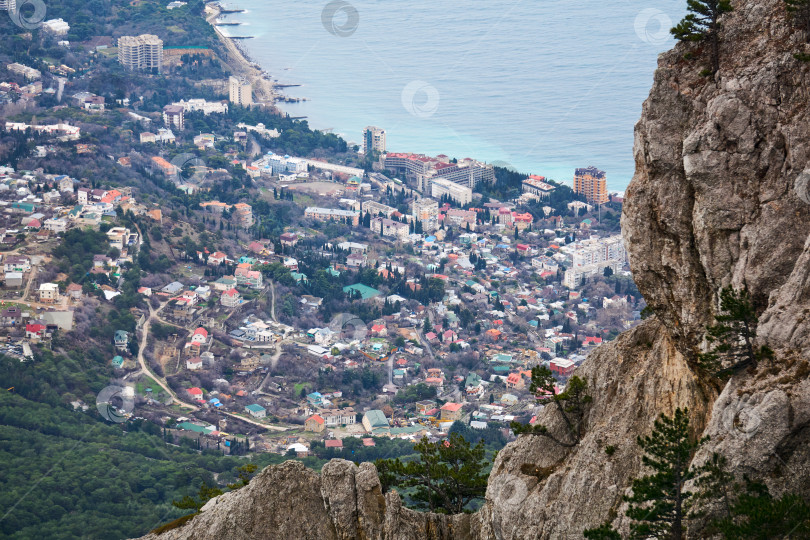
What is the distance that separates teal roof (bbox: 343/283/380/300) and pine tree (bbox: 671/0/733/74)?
1705 inches

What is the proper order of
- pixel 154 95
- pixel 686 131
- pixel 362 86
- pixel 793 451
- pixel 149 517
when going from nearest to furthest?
pixel 793 451, pixel 686 131, pixel 149 517, pixel 154 95, pixel 362 86

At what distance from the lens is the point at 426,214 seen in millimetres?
66250

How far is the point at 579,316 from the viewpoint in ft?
171

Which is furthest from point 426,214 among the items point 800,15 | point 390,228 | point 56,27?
point 800,15

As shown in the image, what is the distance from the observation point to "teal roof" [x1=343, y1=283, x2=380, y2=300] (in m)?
53.7

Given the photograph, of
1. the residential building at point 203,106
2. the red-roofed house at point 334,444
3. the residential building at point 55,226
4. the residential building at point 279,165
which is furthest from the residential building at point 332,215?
the red-roofed house at point 334,444

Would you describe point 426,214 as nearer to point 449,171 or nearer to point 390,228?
point 390,228

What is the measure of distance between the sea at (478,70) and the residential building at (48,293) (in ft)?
132

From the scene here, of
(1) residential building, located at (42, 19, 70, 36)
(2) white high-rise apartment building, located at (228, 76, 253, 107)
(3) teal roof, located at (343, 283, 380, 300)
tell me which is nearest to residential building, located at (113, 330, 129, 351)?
(3) teal roof, located at (343, 283, 380, 300)

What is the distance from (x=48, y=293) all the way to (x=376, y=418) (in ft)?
56.0

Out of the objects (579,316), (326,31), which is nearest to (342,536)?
(579,316)

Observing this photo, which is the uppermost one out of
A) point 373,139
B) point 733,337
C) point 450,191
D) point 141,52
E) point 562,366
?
point 141,52

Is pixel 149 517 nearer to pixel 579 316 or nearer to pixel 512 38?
pixel 579 316

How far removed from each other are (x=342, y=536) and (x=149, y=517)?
A: 17.8 m
